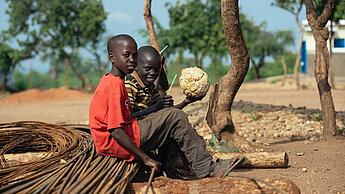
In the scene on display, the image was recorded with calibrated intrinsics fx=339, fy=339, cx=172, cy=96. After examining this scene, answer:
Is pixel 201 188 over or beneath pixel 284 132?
over

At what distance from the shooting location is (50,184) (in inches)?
97.4

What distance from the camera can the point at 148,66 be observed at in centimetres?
338

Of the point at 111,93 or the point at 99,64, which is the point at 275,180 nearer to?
the point at 111,93

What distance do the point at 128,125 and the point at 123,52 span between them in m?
0.63

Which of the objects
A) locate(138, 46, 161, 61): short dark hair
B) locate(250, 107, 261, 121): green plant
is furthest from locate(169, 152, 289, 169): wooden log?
locate(250, 107, 261, 121): green plant

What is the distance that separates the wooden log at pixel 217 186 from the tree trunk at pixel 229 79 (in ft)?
6.59

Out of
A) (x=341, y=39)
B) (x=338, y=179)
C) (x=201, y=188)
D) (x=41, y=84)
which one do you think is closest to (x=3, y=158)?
(x=201, y=188)

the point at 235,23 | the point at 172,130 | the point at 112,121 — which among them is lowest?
the point at 172,130

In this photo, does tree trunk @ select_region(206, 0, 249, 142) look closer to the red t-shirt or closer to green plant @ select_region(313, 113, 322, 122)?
the red t-shirt

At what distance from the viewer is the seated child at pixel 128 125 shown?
275 cm

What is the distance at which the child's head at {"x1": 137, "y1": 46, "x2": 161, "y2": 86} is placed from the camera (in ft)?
11.0

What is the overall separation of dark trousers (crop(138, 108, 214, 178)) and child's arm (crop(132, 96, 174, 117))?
162 millimetres

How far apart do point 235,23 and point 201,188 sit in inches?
96.6

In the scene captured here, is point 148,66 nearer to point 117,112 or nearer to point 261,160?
point 117,112
